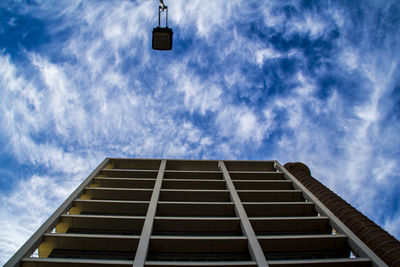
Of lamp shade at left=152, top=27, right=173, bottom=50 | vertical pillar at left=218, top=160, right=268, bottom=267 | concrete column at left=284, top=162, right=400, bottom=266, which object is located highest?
lamp shade at left=152, top=27, right=173, bottom=50

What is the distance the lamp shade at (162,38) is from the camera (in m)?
13.6

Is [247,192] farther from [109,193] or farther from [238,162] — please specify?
[109,193]

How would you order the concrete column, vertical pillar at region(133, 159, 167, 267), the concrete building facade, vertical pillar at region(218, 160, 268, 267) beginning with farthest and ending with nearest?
1. the concrete column
2. the concrete building facade
3. vertical pillar at region(218, 160, 268, 267)
4. vertical pillar at region(133, 159, 167, 267)

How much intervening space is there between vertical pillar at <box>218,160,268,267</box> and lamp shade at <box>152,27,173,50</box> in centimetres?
1241

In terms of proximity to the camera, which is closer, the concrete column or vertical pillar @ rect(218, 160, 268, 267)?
vertical pillar @ rect(218, 160, 268, 267)

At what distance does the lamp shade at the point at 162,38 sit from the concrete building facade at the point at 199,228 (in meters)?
11.4

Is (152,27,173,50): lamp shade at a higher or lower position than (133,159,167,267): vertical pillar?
higher

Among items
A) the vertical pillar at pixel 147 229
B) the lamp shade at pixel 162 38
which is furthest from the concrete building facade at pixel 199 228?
the lamp shade at pixel 162 38

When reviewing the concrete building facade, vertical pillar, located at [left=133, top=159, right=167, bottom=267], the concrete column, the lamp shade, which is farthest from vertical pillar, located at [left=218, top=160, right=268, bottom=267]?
the lamp shade

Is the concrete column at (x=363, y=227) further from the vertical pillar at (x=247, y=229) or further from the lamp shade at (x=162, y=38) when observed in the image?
the lamp shade at (x=162, y=38)

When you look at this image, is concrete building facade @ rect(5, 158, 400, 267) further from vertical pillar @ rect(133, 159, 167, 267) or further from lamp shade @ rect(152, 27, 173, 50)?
lamp shade @ rect(152, 27, 173, 50)

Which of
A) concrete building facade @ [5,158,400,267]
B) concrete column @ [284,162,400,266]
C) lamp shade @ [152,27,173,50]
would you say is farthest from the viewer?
concrete column @ [284,162,400,266]

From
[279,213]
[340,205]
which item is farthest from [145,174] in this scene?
[340,205]

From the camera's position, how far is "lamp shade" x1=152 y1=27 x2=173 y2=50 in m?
13.6
